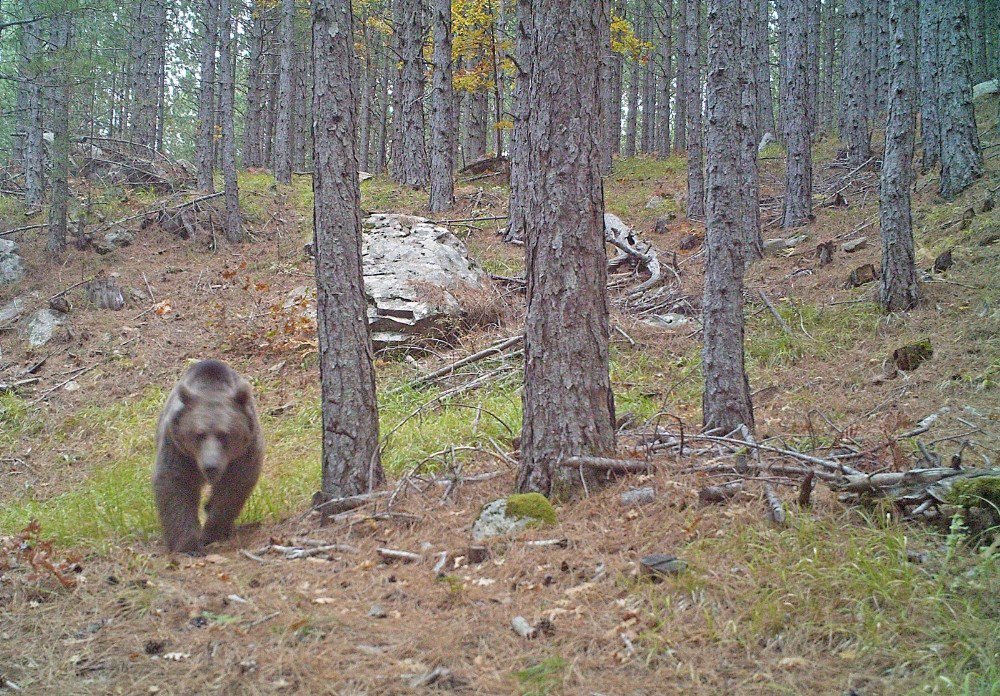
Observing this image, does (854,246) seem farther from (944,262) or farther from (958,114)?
(958,114)

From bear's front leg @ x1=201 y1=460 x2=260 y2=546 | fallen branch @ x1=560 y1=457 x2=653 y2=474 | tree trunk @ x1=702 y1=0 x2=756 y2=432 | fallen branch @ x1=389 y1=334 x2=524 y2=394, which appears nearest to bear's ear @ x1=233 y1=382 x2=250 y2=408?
bear's front leg @ x1=201 y1=460 x2=260 y2=546

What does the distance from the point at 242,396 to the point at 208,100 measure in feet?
52.5

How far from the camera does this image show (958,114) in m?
12.7

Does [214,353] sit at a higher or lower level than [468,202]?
lower

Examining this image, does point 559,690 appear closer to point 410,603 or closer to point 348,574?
point 410,603

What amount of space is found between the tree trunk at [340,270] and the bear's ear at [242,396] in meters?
0.61

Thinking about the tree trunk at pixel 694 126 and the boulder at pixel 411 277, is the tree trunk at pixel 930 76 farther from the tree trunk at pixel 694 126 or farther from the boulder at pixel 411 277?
the boulder at pixel 411 277

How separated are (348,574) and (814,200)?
15.4 metres

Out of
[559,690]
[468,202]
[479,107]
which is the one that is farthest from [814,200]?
[559,690]

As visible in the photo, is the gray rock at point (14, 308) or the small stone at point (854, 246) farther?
the gray rock at point (14, 308)

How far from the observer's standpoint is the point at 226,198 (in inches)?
626

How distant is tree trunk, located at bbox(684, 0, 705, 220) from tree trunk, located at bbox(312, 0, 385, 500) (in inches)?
473

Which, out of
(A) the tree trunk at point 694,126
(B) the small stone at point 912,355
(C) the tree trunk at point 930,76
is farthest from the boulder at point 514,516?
(A) the tree trunk at point 694,126

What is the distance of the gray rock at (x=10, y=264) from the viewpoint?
14086mm
